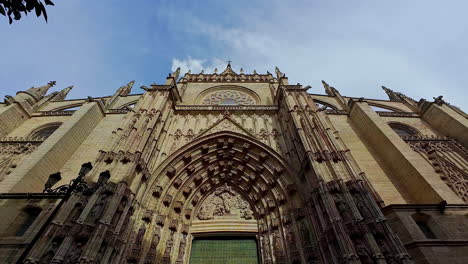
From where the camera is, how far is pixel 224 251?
8625 millimetres

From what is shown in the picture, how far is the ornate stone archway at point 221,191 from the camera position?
7746 mm

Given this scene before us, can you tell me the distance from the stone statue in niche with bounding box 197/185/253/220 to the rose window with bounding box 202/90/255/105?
707 cm

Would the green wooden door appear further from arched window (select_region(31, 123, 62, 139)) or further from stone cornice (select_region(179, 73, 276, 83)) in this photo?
stone cornice (select_region(179, 73, 276, 83))

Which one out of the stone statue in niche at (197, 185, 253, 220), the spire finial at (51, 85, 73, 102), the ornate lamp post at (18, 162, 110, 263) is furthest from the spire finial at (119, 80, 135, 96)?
the stone statue in niche at (197, 185, 253, 220)

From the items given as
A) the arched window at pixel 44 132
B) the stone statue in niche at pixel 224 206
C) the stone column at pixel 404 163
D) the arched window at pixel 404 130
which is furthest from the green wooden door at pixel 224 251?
the arched window at pixel 404 130

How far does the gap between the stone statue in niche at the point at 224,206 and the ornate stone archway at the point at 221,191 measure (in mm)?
122

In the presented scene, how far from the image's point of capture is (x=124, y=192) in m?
6.89

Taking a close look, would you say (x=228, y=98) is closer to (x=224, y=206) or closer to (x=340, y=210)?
(x=224, y=206)

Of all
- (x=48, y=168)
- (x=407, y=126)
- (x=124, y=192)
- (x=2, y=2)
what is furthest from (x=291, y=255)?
(x=407, y=126)

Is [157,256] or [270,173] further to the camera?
[270,173]

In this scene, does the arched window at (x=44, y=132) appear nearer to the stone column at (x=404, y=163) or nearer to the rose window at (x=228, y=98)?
the rose window at (x=228, y=98)

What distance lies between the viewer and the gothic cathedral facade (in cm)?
594

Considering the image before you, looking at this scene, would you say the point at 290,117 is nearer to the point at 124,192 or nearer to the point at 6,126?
the point at 124,192

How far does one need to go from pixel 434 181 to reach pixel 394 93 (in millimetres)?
13655
